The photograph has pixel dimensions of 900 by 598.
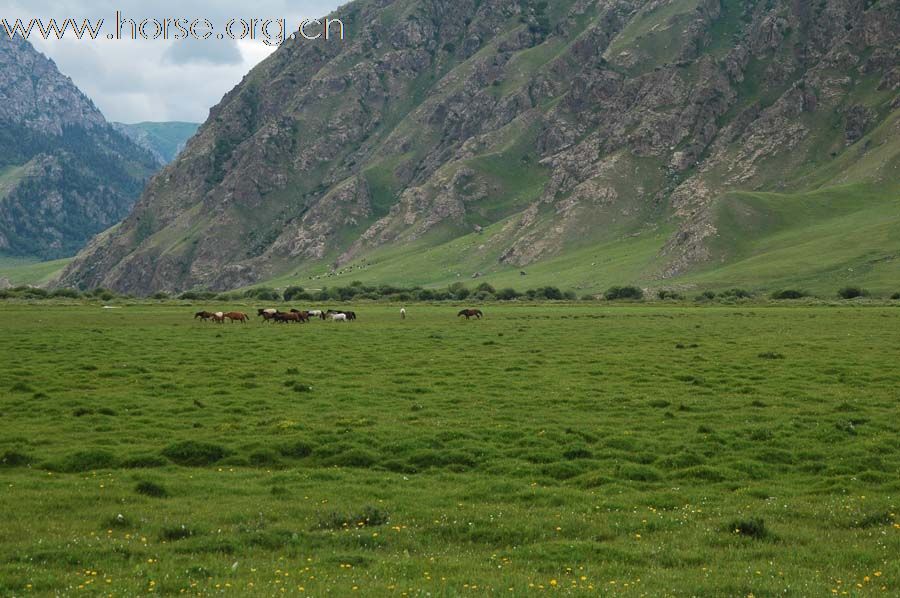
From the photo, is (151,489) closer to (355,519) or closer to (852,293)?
(355,519)

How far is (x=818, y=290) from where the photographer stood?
143750mm

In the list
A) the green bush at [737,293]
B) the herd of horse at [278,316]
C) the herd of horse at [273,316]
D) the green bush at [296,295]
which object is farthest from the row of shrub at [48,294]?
the green bush at [737,293]

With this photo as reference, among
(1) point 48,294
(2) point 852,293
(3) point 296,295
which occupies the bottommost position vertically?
(2) point 852,293

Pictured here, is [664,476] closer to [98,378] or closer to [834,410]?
A: [834,410]

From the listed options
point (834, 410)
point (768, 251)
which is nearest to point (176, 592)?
point (834, 410)

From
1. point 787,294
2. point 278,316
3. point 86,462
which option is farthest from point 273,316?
point 787,294

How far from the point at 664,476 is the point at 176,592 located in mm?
13357

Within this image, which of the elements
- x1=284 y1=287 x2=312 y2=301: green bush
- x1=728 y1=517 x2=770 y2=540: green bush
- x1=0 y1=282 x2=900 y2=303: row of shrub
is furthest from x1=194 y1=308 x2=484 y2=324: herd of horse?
x1=728 y1=517 x2=770 y2=540: green bush

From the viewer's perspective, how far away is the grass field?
14.2 meters

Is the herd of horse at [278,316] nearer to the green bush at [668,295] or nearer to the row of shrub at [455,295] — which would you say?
the row of shrub at [455,295]

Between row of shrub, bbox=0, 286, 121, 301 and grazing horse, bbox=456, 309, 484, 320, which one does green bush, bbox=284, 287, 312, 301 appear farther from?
grazing horse, bbox=456, 309, 484, 320

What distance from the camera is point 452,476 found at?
21.4 m

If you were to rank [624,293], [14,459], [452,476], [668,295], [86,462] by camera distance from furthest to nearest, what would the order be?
[624,293] → [668,295] → [14,459] → [86,462] → [452,476]

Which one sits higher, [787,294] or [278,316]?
[278,316]
